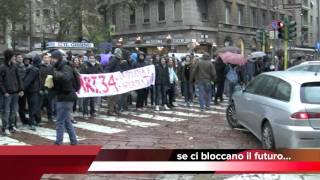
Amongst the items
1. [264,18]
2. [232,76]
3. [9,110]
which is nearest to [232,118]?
[9,110]

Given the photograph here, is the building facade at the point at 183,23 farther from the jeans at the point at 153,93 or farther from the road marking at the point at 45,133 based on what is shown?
Result: the road marking at the point at 45,133

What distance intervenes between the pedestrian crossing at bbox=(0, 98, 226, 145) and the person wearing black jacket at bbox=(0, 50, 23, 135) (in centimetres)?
43

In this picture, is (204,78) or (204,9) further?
(204,9)

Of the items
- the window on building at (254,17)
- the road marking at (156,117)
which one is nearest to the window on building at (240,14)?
the window on building at (254,17)

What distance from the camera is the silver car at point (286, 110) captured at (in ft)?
26.8

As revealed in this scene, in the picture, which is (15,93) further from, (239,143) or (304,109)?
(304,109)

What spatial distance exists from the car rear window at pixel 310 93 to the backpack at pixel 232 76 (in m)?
8.73

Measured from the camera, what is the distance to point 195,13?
167 feet

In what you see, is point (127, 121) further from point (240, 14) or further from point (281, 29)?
point (240, 14)

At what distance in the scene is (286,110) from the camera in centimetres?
842

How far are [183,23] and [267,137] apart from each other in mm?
41610

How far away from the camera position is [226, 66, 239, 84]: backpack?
57.1 ft

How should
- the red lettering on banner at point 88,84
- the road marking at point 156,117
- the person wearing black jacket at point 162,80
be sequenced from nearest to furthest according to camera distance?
the road marking at point 156,117
the red lettering on banner at point 88,84
the person wearing black jacket at point 162,80

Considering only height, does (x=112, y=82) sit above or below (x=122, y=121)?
above
